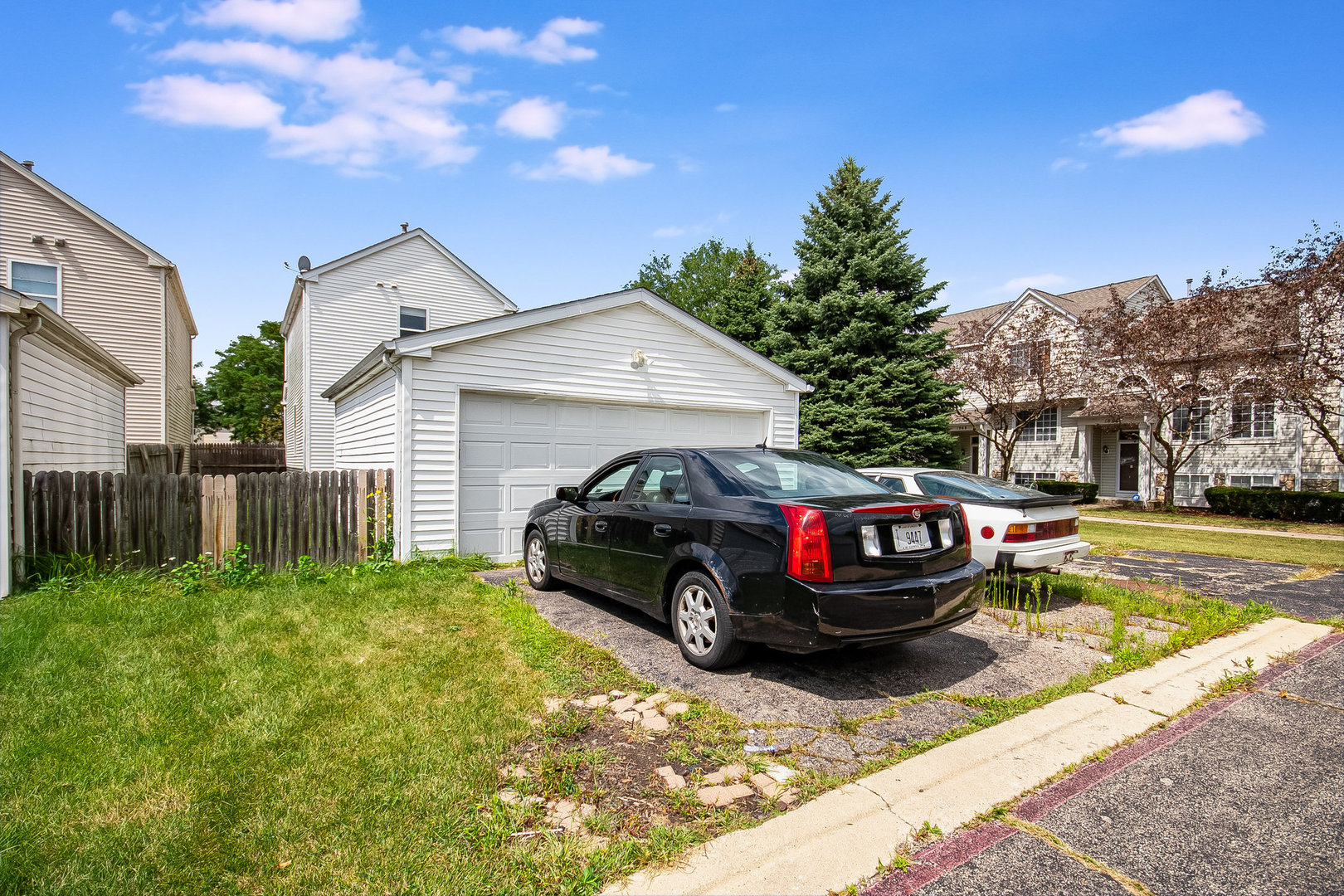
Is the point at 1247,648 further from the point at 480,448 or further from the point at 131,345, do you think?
the point at 131,345

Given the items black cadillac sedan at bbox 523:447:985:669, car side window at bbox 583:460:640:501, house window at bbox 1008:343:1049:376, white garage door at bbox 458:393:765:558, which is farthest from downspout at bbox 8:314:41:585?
house window at bbox 1008:343:1049:376

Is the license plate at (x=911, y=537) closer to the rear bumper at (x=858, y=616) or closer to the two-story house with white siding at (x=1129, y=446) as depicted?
the rear bumper at (x=858, y=616)

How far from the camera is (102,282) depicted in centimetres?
1634

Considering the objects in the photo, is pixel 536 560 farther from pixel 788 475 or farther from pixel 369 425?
pixel 369 425

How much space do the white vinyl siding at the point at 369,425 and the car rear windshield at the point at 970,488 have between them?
6.51m

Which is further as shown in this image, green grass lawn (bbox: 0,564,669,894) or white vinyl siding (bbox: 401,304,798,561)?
white vinyl siding (bbox: 401,304,798,561)

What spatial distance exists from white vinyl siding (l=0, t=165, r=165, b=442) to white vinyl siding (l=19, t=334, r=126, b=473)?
621cm

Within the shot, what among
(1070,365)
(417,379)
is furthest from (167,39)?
(1070,365)

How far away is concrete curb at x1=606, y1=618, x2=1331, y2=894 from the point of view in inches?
86.4

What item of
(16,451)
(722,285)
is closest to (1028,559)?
(16,451)

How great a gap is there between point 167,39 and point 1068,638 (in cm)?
1186

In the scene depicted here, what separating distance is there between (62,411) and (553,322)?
6521 mm

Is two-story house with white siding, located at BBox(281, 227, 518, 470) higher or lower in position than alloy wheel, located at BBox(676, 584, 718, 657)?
higher

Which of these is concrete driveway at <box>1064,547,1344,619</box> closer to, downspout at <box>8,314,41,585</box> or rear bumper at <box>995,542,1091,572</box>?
rear bumper at <box>995,542,1091,572</box>
